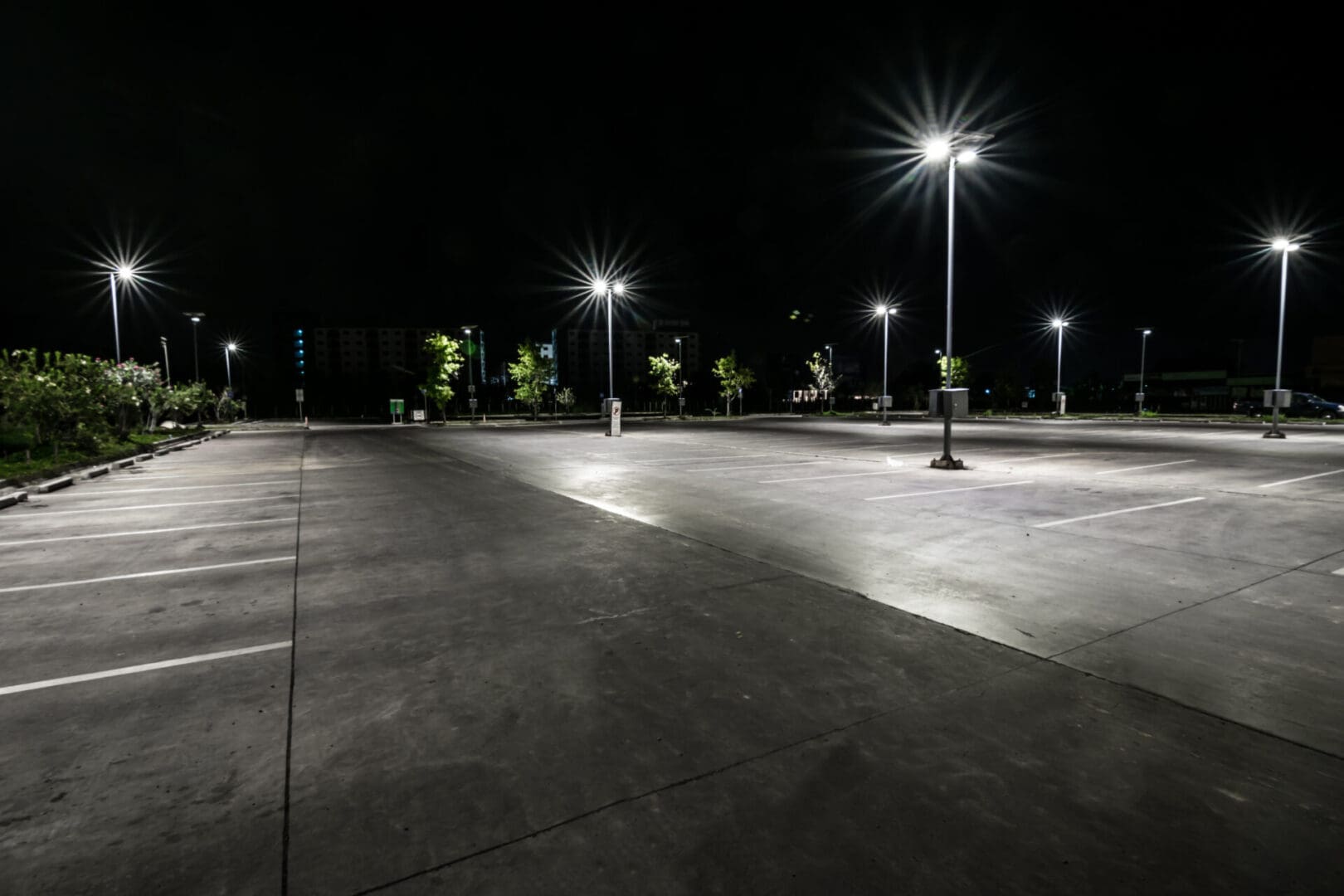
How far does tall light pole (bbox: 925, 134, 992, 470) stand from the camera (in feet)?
46.0

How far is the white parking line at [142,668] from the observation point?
13.8 feet

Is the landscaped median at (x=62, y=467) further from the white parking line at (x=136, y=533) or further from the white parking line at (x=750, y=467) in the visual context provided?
the white parking line at (x=750, y=467)

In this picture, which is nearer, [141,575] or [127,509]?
[141,575]

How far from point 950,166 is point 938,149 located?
0.72m

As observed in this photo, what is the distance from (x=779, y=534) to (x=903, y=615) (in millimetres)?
3277

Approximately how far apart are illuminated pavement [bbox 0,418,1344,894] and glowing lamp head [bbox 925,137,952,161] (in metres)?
9.25

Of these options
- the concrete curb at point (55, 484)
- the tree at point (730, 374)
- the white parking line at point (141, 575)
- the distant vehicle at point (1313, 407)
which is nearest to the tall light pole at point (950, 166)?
the white parking line at point (141, 575)

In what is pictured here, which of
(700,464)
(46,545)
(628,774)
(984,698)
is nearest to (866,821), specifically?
(628,774)

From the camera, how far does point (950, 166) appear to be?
586 inches

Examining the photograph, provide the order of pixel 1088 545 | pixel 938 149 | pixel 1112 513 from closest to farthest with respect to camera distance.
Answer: pixel 1088 545 < pixel 1112 513 < pixel 938 149

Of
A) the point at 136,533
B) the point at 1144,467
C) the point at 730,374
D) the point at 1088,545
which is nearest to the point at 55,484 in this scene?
the point at 136,533

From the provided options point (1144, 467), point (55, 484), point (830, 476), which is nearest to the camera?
point (55, 484)

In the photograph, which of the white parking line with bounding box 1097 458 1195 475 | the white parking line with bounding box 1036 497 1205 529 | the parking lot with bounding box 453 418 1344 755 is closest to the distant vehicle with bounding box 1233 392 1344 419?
the parking lot with bounding box 453 418 1344 755

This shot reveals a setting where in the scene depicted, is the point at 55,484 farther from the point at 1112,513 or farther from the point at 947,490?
the point at 1112,513
